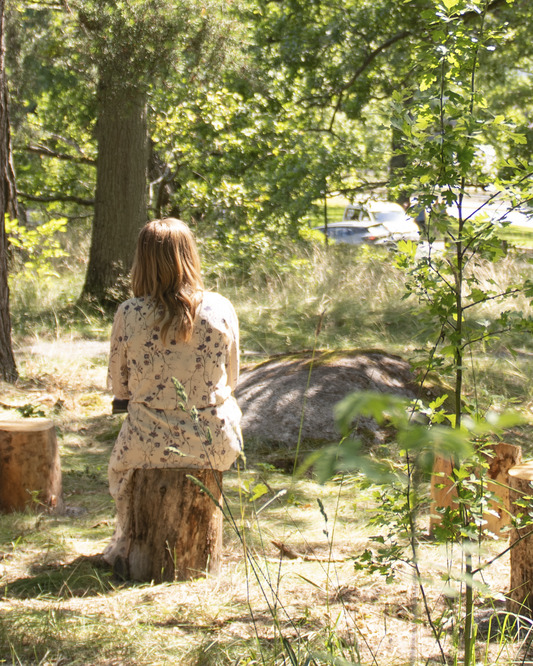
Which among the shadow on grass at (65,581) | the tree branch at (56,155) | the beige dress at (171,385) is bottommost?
the shadow on grass at (65,581)

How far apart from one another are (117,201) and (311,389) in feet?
18.3

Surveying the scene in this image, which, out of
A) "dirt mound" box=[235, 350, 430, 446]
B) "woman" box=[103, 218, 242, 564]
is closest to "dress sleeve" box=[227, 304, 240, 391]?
"woman" box=[103, 218, 242, 564]

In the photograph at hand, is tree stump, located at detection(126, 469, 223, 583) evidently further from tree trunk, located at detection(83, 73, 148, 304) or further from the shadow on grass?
tree trunk, located at detection(83, 73, 148, 304)

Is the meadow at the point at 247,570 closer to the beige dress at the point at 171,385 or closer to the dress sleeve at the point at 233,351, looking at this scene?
the beige dress at the point at 171,385

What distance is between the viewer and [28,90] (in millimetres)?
12531

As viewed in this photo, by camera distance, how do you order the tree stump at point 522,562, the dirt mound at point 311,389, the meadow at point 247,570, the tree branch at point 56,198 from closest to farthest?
1. the meadow at point 247,570
2. the tree stump at point 522,562
3. the dirt mound at point 311,389
4. the tree branch at point 56,198

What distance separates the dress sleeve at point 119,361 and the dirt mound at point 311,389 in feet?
8.89

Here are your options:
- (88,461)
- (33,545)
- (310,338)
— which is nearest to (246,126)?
(310,338)

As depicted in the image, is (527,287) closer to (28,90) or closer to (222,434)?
(222,434)

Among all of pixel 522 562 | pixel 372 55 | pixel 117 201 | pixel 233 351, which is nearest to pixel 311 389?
pixel 233 351

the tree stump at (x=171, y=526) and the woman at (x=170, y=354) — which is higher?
the woman at (x=170, y=354)

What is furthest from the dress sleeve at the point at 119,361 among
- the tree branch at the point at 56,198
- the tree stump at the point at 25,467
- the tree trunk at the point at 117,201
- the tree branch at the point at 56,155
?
the tree branch at the point at 56,155

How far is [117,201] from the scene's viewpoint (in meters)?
11.2

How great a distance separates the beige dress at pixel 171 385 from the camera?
3.76 m
